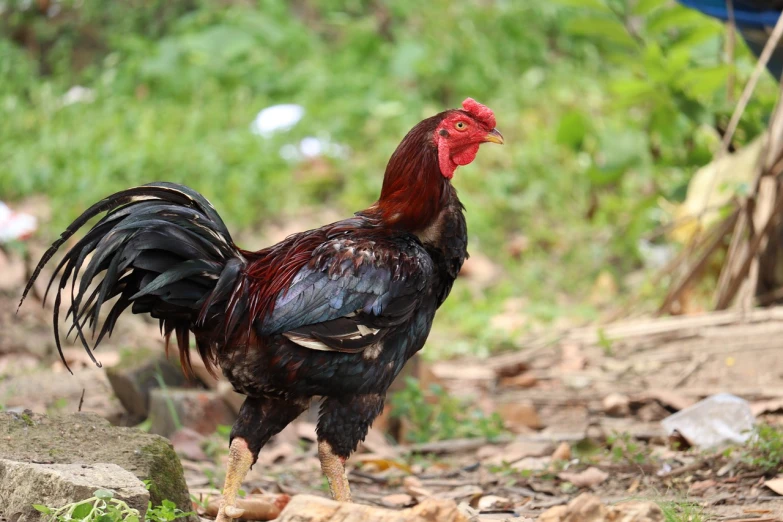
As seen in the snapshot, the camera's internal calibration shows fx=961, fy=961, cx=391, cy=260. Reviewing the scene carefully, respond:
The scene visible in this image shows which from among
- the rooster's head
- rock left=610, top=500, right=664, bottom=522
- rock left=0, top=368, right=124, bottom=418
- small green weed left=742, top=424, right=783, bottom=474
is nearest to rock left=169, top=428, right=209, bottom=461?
rock left=0, top=368, right=124, bottom=418

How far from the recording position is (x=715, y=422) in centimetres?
491

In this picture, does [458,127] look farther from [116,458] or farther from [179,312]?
[116,458]

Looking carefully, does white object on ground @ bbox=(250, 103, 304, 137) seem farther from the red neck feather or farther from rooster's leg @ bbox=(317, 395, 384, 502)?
rooster's leg @ bbox=(317, 395, 384, 502)

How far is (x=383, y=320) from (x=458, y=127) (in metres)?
0.93

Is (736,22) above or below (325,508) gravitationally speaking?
above

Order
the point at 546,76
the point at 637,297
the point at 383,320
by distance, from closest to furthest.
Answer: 1. the point at 383,320
2. the point at 637,297
3. the point at 546,76

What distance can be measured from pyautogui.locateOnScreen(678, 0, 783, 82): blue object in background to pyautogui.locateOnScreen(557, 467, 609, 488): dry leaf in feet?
10.5

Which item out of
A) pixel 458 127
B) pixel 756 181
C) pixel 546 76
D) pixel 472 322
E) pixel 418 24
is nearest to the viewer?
pixel 458 127

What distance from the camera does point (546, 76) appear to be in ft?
36.1

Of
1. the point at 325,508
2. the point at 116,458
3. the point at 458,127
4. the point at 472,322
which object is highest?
the point at 458,127

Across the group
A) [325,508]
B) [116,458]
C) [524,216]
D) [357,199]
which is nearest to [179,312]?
[116,458]

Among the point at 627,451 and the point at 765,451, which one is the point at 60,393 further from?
the point at 765,451

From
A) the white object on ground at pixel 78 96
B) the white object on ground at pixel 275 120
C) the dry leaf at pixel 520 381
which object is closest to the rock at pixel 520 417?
the dry leaf at pixel 520 381

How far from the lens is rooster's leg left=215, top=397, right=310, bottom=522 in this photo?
148 inches
